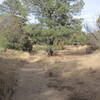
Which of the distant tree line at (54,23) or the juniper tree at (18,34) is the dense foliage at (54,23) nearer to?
the distant tree line at (54,23)

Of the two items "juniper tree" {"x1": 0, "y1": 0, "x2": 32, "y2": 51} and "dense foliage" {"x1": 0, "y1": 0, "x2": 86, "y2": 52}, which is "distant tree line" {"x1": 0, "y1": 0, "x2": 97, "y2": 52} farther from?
"juniper tree" {"x1": 0, "y1": 0, "x2": 32, "y2": 51}

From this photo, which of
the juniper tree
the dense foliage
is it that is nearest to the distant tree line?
the dense foliage

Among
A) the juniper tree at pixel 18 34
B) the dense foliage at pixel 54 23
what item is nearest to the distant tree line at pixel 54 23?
the dense foliage at pixel 54 23

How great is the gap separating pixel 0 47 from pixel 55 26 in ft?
29.7

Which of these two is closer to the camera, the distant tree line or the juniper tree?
the distant tree line

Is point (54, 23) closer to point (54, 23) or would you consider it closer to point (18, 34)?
point (54, 23)

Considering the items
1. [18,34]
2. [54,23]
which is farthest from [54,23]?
[18,34]

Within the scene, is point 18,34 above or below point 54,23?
below

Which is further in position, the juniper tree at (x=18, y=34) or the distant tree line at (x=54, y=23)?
the juniper tree at (x=18, y=34)

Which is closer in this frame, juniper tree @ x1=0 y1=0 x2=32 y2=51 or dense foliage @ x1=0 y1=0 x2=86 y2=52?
dense foliage @ x1=0 y1=0 x2=86 y2=52

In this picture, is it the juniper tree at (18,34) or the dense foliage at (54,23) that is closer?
the dense foliage at (54,23)

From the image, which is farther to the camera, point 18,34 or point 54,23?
point 18,34

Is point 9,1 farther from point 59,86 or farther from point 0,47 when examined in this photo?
point 59,86

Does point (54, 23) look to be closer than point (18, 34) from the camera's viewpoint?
Yes
